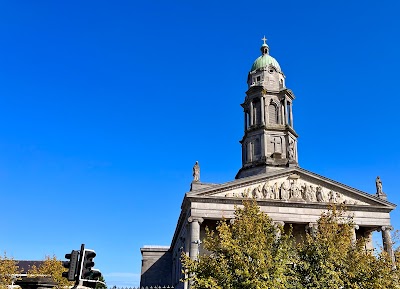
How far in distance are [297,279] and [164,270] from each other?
42.8 m

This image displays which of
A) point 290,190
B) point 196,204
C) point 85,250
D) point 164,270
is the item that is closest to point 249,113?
point 290,190

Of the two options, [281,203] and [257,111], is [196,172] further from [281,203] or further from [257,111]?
[257,111]

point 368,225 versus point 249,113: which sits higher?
point 249,113

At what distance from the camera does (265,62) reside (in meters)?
51.6

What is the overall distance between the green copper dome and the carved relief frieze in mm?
18999

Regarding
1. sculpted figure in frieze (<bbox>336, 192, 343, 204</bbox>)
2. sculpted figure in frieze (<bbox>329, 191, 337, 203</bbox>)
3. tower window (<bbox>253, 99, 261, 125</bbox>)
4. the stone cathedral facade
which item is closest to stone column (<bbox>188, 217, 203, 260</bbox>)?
the stone cathedral facade

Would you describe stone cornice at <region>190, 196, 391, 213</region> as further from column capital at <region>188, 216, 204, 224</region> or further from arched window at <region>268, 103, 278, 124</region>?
arched window at <region>268, 103, 278, 124</region>

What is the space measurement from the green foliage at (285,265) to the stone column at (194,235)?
12942mm

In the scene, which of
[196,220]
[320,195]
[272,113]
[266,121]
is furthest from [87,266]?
[272,113]

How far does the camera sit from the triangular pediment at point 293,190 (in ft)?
120

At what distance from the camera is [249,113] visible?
162 ft

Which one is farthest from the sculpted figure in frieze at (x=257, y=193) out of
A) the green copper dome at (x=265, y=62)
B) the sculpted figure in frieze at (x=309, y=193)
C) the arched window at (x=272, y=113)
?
the green copper dome at (x=265, y=62)

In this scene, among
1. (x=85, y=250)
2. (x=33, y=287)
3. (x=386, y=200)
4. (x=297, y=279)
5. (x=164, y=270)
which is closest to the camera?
(x=33, y=287)

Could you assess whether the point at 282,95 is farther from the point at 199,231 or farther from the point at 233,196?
the point at 199,231
